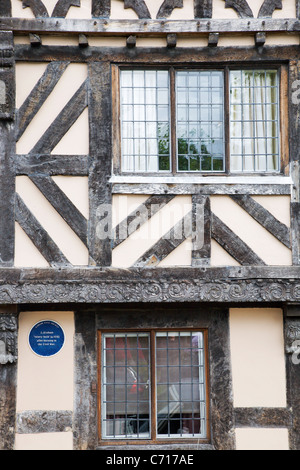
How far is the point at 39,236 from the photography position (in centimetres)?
708

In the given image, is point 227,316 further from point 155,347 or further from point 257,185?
point 257,185

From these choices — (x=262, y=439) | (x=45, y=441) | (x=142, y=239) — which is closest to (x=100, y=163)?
(x=142, y=239)

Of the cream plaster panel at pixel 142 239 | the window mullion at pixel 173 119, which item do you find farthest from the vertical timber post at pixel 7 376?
the window mullion at pixel 173 119

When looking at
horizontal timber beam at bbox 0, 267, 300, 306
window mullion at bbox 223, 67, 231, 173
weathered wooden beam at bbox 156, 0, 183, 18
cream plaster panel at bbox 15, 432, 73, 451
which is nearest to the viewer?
horizontal timber beam at bbox 0, 267, 300, 306

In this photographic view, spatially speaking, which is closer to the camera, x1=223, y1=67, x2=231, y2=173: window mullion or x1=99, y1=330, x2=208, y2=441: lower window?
x1=99, y1=330, x2=208, y2=441: lower window

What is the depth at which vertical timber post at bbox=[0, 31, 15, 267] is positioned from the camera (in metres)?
7.07

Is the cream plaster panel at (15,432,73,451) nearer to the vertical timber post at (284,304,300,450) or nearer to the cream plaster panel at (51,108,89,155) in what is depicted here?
the vertical timber post at (284,304,300,450)

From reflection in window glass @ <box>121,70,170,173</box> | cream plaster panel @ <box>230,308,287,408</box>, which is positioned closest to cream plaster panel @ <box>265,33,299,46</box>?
reflection in window glass @ <box>121,70,170,173</box>

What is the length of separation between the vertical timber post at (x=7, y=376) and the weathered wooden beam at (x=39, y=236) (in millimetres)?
700

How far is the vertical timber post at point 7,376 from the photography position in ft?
22.9

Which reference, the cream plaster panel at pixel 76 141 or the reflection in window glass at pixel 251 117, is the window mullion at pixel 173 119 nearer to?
the reflection in window glass at pixel 251 117

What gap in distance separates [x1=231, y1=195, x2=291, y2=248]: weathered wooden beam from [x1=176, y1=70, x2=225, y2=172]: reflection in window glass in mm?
697

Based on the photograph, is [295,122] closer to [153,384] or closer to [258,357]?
[258,357]
